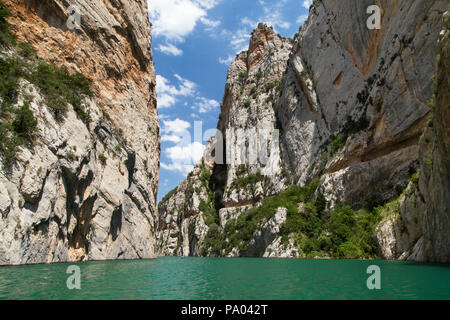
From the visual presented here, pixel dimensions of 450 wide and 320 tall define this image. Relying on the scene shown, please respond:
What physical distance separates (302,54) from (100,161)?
45469 mm

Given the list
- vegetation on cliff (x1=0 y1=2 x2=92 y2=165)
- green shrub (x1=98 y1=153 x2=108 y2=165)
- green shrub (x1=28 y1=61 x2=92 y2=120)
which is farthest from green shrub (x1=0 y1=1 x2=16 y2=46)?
green shrub (x1=98 y1=153 x2=108 y2=165)

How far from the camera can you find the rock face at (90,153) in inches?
707

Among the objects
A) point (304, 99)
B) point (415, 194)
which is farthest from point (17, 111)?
point (304, 99)

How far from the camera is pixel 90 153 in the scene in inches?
1007

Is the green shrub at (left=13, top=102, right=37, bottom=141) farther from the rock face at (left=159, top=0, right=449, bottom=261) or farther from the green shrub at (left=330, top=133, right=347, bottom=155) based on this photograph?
the green shrub at (left=330, top=133, right=347, bottom=155)

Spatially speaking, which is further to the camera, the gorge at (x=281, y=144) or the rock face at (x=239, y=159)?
the rock face at (x=239, y=159)

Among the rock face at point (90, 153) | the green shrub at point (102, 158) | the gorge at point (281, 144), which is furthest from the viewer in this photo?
the green shrub at point (102, 158)

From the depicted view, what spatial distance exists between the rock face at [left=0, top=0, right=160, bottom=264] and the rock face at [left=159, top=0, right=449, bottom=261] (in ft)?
68.5

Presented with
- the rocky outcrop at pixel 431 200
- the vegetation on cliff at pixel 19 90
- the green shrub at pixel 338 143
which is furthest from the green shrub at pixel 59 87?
the green shrub at pixel 338 143

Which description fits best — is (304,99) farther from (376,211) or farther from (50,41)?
(50,41)

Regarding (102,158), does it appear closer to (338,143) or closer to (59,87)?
(59,87)

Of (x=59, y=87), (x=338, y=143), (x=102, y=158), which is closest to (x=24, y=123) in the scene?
(x=59, y=87)

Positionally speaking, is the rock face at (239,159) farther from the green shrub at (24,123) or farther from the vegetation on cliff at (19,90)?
the green shrub at (24,123)

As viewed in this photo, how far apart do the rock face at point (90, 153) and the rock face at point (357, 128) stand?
2088cm
